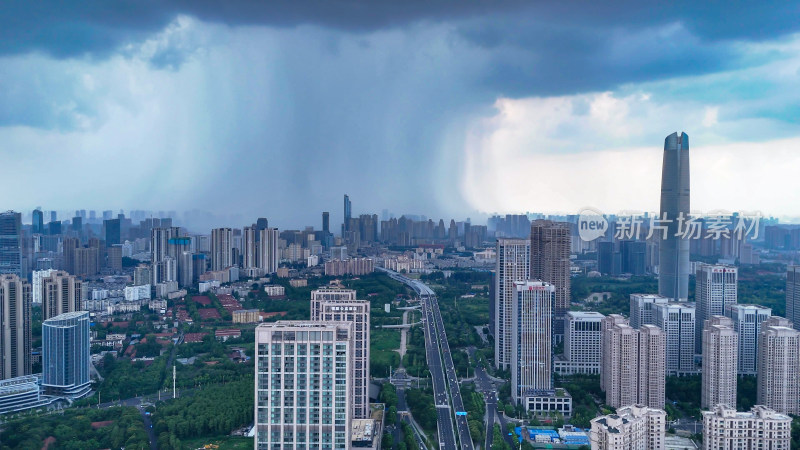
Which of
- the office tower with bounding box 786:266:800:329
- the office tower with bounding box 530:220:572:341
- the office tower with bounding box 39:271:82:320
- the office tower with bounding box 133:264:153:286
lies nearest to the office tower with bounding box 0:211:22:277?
the office tower with bounding box 39:271:82:320

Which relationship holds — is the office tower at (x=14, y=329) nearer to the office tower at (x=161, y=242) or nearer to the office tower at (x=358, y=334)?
the office tower at (x=358, y=334)

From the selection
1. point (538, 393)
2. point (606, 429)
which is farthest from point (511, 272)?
point (606, 429)

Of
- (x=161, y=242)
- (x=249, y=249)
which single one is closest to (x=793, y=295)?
(x=249, y=249)

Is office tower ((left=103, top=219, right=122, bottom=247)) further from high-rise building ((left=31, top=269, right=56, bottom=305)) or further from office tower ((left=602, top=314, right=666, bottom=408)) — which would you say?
office tower ((left=602, top=314, right=666, bottom=408))

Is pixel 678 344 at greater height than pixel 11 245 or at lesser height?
lesser

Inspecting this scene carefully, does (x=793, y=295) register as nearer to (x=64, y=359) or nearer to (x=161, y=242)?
(x=64, y=359)

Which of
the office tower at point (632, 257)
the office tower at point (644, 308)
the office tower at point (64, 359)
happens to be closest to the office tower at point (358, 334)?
the office tower at point (64, 359)

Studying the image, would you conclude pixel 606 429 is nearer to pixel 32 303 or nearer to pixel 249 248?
pixel 32 303
